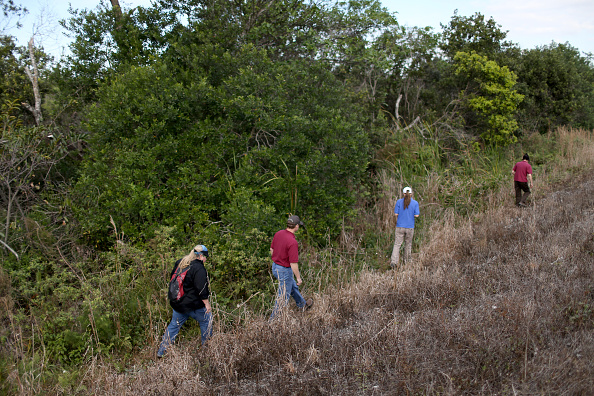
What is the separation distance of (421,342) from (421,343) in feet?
0.07

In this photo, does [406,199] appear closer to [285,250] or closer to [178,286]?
[285,250]

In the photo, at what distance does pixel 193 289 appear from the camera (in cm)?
479

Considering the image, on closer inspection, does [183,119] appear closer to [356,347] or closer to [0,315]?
[0,315]

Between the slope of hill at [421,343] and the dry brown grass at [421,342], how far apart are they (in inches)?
0.4

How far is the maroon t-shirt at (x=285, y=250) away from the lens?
5531 millimetres

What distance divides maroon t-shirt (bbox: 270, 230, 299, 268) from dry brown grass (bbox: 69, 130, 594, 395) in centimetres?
64

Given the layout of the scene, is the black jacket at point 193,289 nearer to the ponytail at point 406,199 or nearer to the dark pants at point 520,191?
the ponytail at point 406,199

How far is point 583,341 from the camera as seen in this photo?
3.60 m

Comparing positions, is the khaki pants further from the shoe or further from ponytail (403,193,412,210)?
the shoe

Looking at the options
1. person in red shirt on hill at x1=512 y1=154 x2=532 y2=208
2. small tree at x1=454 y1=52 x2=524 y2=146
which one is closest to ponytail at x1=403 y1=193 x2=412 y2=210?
person in red shirt on hill at x1=512 y1=154 x2=532 y2=208

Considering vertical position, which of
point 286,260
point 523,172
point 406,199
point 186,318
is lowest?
point 186,318

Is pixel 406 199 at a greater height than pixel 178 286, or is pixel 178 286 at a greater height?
pixel 406 199

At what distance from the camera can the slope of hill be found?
3436mm

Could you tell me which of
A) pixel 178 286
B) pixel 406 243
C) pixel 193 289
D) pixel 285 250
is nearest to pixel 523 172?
pixel 406 243
